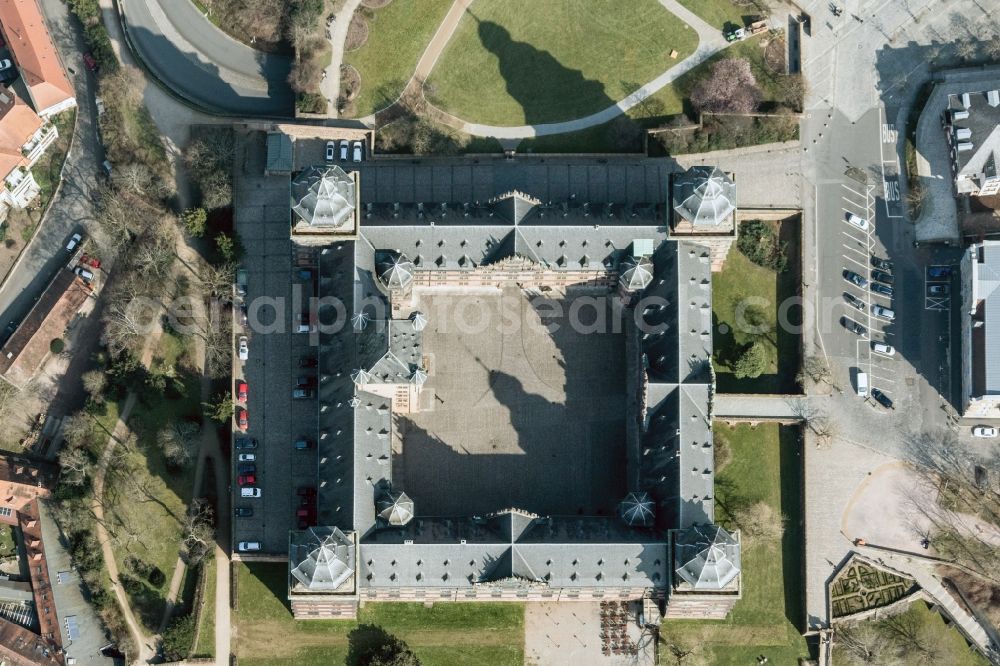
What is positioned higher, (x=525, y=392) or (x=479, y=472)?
(x=525, y=392)

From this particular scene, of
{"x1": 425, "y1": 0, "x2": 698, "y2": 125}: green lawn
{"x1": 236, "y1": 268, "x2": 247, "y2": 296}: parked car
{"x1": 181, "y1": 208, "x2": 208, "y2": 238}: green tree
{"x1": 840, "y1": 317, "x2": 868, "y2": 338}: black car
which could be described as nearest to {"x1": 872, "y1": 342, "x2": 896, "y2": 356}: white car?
{"x1": 840, "y1": 317, "x2": 868, "y2": 338}: black car

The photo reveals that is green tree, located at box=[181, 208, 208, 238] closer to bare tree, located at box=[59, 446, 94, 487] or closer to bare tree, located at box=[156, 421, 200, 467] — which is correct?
bare tree, located at box=[156, 421, 200, 467]

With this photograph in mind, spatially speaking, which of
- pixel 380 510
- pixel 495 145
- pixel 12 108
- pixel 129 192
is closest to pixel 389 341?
pixel 380 510

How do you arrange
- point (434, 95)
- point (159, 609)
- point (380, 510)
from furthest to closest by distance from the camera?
point (434, 95), point (159, 609), point (380, 510)

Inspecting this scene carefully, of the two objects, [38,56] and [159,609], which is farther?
Answer: [38,56]

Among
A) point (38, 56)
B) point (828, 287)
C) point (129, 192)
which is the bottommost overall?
point (828, 287)

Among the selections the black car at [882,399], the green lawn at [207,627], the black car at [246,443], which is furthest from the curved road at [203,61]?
the black car at [882,399]

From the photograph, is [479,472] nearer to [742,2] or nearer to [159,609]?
[159,609]

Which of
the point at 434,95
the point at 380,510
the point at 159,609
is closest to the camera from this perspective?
the point at 380,510
